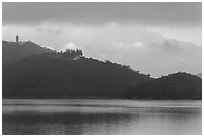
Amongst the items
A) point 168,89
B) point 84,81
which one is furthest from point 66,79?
point 168,89

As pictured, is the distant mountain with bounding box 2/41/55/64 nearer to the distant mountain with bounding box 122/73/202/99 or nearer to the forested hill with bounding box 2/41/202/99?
the forested hill with bounding box 2/41/202/99

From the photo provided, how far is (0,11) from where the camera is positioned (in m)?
10.5

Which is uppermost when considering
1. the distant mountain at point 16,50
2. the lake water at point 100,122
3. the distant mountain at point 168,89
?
the distant mountain at point 16,50

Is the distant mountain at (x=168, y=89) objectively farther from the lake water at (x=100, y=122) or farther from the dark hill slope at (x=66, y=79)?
the lake water at (x=100, y=122)

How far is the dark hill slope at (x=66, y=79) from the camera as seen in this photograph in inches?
4168

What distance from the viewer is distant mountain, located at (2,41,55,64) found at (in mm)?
131000

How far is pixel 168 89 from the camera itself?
9719 cm

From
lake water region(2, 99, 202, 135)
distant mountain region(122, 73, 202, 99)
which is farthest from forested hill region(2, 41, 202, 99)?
lake water region(2, 99, 202, 135)

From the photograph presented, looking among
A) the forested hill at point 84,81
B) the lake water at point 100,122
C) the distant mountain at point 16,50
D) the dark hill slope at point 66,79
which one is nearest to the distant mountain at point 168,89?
the forested hill at point 84,81

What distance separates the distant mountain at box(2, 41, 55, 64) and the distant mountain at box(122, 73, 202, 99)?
46163mm

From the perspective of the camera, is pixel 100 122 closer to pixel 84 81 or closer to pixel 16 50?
pixel 84 81

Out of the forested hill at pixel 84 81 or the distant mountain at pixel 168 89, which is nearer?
the distant mountain at pixel 168 89

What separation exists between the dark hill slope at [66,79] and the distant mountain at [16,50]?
1294cm

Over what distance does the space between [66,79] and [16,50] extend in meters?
35.0
